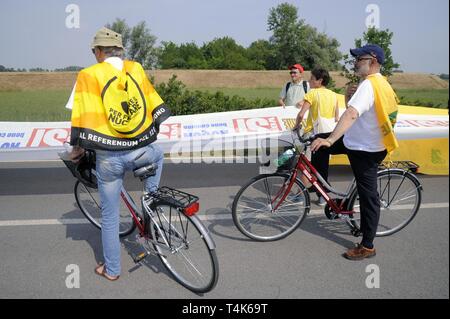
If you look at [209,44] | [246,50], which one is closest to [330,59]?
[246,50]

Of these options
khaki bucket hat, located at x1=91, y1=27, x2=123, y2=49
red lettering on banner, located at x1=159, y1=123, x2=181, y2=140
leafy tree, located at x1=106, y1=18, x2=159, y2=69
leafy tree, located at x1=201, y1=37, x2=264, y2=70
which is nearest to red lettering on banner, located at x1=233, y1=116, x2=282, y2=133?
red lettering on banner, located at x1=159, y1=123, x2=181, y2=140

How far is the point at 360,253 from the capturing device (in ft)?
11.3

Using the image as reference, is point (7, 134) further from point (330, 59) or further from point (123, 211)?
point (330, 59)

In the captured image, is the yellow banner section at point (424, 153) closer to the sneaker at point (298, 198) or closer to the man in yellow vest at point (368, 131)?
the sneaker at point (298, 198)

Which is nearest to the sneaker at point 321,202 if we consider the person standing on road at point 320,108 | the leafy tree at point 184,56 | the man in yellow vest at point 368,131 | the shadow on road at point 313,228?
the person standing on road at point 320,108

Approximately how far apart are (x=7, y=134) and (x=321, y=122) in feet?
15.1

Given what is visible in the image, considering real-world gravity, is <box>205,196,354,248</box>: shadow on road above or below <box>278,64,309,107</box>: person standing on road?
below

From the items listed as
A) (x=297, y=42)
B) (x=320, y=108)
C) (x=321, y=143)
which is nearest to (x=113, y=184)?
(x=321, y=143)

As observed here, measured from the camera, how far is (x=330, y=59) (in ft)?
165

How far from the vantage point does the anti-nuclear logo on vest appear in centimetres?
268

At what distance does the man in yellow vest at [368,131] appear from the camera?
3.02m

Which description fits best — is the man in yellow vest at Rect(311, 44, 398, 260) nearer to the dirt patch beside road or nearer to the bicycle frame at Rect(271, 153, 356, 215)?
the bicycle frame at Rect(271, 153, 356, 215)

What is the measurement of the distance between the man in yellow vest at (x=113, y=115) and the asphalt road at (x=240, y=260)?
0.67m

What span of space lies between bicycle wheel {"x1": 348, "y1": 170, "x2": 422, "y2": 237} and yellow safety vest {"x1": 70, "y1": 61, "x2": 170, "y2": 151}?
232 cm
